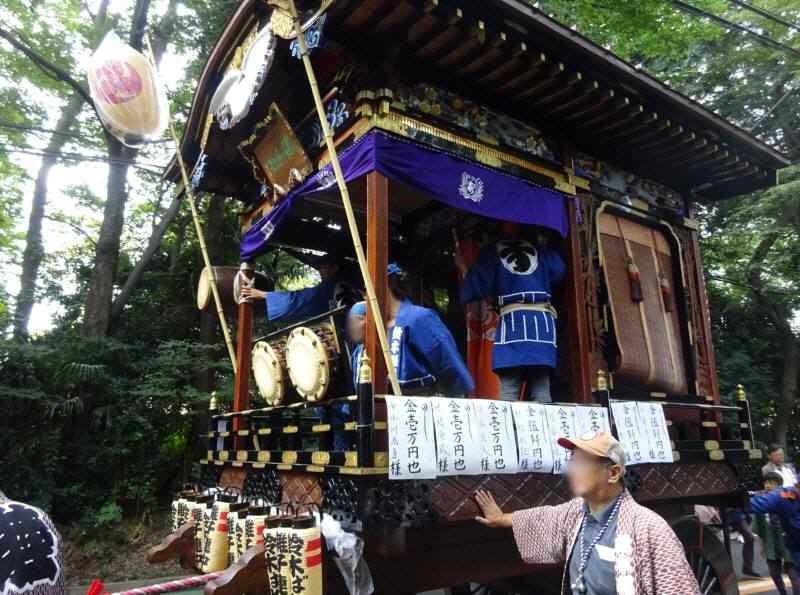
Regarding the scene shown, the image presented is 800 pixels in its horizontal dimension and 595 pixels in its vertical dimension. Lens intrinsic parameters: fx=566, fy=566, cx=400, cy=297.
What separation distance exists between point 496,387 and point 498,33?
11.3 feet

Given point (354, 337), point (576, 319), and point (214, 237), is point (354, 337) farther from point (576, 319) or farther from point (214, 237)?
point (214, 237)

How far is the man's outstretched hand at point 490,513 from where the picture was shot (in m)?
3.44

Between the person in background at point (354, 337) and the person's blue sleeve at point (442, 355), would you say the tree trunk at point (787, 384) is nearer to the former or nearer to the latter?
the person's blue sleeve at point (442, 355)

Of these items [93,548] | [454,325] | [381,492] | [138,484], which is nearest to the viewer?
[381,492]

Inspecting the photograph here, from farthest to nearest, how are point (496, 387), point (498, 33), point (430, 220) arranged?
point (430, 220), point (496, 387), point (498, 33)

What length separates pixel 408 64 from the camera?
4805mm

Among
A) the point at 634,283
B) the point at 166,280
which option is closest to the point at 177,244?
the point at 166,280

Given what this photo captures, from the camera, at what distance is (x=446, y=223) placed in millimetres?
6887

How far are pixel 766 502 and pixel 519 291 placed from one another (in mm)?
3619

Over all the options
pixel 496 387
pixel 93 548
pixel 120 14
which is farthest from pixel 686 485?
pixel 120 14

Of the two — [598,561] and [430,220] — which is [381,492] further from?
[430,220]

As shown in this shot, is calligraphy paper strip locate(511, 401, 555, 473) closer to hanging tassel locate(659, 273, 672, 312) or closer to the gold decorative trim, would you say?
the gold decorative trim

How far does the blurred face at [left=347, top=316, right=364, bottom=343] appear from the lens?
460cm

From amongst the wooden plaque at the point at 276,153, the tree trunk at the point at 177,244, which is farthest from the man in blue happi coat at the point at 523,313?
the tree trunk at the point at 177,244
